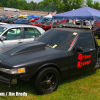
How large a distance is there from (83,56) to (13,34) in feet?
10.7

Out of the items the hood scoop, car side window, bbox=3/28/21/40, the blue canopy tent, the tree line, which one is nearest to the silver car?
car side window, bbox=3/28/21/40

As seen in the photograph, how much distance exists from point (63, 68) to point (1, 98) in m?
1.64

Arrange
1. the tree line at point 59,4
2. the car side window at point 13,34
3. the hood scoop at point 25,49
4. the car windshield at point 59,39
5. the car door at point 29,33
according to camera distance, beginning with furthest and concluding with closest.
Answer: the tree line at point 59,4 → the car door at point 29,33 → the car side window at point 13,34 → the car windshield at point 59,39 → the hood scoop at point 25,49

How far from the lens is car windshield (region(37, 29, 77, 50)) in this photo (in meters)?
4.20

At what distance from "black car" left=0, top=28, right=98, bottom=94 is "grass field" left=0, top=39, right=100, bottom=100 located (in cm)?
20

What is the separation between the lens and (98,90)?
403cm

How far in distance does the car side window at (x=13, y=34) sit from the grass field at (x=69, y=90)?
2.64 m

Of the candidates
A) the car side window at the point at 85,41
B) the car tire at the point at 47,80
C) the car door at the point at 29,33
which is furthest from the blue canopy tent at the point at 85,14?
the car tire at the point at 47,80

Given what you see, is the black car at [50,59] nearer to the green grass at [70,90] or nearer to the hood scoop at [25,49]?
the hood scoop at [25,49]

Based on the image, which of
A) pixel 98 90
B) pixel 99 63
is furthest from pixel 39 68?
pixel 99 63

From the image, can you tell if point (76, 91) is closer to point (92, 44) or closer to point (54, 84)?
point (54, 84)

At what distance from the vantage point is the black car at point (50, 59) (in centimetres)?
325

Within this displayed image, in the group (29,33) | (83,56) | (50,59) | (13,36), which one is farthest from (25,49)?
(29,33)

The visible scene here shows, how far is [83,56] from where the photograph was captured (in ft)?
14.1
